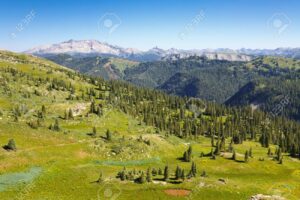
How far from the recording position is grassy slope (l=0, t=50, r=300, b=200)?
8822 centimetres

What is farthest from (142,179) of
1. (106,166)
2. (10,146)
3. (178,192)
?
(10,146)

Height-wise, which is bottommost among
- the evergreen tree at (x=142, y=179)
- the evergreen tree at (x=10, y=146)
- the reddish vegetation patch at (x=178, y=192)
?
the reddish vegetation patch at (x=178, y=192)

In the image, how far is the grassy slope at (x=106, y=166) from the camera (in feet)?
289

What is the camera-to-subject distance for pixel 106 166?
11338cm

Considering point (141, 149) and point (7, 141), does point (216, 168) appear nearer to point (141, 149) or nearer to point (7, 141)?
point (141, 149)

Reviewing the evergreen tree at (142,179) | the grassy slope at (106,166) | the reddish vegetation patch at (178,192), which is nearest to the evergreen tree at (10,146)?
the grassy slope at (106,166)

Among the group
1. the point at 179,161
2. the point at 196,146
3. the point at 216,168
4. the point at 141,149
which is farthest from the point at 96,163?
the point at 196,146

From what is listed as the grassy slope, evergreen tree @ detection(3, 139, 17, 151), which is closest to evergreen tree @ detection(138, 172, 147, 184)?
the grassy slope

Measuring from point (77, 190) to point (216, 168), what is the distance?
5847 centimetres

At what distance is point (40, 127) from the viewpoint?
13962 centimetres

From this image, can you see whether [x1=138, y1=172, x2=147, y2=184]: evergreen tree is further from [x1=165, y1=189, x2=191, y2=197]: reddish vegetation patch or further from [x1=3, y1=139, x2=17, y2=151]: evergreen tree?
[x1=3, y1=139, x2=17, y2=151]: evergreen tree

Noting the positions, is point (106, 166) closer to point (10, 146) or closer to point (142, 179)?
point (142, 179)

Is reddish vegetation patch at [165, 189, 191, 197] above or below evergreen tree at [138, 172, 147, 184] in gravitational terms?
below

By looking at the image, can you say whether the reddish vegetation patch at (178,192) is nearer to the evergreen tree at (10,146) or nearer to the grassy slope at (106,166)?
the grassy slope at (106,166)
